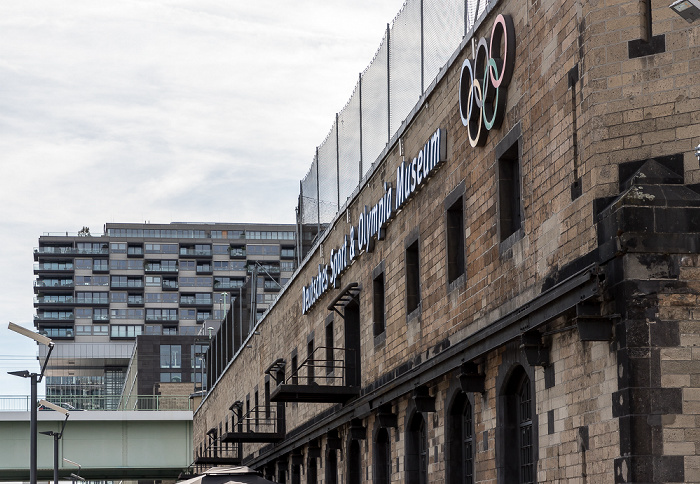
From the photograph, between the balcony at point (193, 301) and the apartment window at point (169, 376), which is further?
the balcony at point (193, 301)

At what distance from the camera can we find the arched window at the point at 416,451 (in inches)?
885

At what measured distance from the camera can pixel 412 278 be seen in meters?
22.7

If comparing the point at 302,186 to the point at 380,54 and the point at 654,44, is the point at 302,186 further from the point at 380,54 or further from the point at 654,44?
the point at 654,44

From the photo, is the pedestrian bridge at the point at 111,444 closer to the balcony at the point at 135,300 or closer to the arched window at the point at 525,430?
the arched window at the point at 525,430

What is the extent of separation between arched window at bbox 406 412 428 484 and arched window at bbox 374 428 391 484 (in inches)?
86.7

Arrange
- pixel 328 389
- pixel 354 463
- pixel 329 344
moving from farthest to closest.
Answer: pixel 329 344 < pixel 354 463 < pixel 328 389

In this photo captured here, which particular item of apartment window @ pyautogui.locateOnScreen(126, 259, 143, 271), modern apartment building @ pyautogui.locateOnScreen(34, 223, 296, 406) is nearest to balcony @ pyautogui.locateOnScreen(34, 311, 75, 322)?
modern apartment building @ pyautogui.locateOnScreen(34, 223, 296, 406)

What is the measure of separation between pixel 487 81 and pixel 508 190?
1655 mm

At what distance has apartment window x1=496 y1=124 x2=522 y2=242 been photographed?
56.6ft

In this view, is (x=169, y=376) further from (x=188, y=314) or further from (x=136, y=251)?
(x=136, y=251)

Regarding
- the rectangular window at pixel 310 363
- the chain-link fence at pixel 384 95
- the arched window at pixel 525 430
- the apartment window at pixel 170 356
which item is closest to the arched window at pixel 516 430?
the arched window at pixel 525 430

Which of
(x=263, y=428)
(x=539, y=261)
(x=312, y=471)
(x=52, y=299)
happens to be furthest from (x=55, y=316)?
(x=539, y=261)

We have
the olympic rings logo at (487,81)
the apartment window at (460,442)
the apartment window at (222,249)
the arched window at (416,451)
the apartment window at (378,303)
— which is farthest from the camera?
the apartment window at (222,249)

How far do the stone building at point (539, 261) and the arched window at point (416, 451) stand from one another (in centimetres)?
4
